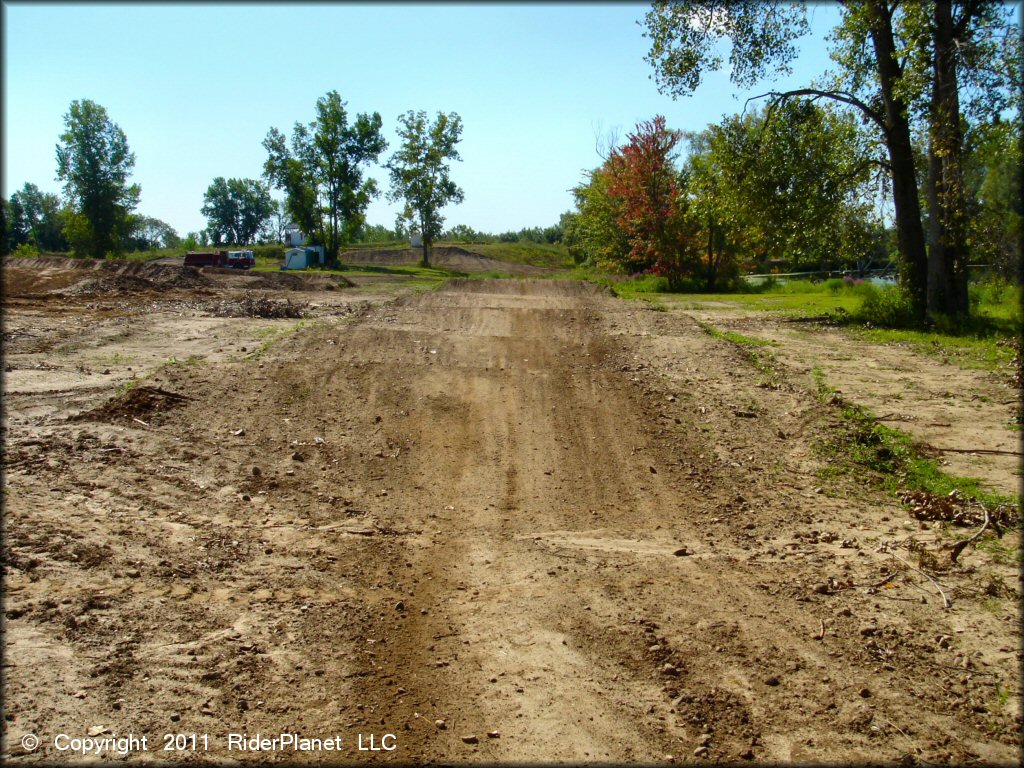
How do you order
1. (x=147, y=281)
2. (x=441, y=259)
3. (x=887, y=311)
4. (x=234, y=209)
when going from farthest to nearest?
(x=234, y=209), (x=441, y=259), (x=147, y=281), (x=887, y=311)

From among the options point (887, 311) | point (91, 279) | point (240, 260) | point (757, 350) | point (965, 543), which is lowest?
point (965, 543)

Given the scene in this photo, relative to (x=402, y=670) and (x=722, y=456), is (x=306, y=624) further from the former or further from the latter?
(x=722, y=456)

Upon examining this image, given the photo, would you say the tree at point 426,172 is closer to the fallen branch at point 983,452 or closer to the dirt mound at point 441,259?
the dirt mound at point 441,259

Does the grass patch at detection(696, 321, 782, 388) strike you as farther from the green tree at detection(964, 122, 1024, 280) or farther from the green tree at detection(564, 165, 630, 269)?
the green tree at detection(564, 165, 630, 269)

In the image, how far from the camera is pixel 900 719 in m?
4.04

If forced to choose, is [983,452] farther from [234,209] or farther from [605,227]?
[234,209]

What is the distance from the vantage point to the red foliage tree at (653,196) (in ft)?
90.8

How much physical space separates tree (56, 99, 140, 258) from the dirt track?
50.7m

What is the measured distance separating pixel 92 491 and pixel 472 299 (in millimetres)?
14240

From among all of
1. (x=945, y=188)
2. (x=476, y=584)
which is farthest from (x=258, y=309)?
(x=945, y=188)

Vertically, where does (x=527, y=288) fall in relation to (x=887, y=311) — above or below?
above

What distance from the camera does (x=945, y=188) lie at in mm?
14367

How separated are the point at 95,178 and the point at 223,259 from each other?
1088 centimetres

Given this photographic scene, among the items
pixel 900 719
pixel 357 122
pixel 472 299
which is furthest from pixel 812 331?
pixel 357 122
